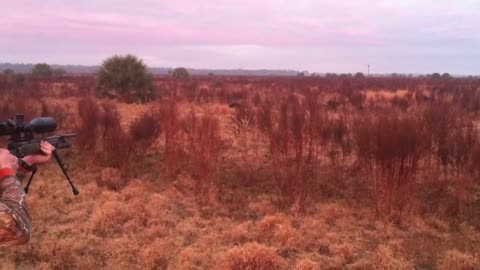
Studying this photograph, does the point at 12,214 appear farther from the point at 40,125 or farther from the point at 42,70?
the point at 42,70

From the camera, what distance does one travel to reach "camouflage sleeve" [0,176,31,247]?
6.46 ft

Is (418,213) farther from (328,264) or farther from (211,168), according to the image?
(211,168)

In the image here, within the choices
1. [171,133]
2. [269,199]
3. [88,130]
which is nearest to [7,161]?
[269,199]

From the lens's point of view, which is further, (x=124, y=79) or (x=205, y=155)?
(x=124, y=79)

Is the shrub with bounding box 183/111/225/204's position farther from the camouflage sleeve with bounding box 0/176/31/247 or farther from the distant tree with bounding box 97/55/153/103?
the distant tree with bounding box 97/55/153/103

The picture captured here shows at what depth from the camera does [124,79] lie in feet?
70.0

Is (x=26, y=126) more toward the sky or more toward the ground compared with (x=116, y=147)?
more toward the sky

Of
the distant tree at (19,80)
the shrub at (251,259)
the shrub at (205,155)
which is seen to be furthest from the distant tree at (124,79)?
the shrub at (251,259)

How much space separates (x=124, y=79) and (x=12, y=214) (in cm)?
2010

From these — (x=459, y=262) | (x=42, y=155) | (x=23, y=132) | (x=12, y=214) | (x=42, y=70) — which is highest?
(x=42, y=70)

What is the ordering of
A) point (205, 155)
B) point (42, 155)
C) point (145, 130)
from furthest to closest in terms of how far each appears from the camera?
1. point (145, 130)
2. point (205, 155)
3. point (42, 155)

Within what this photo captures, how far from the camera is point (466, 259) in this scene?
453cm

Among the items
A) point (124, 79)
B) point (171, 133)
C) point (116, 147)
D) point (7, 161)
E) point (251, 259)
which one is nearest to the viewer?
point (7, 161)

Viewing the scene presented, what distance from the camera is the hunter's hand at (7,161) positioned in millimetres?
2076
